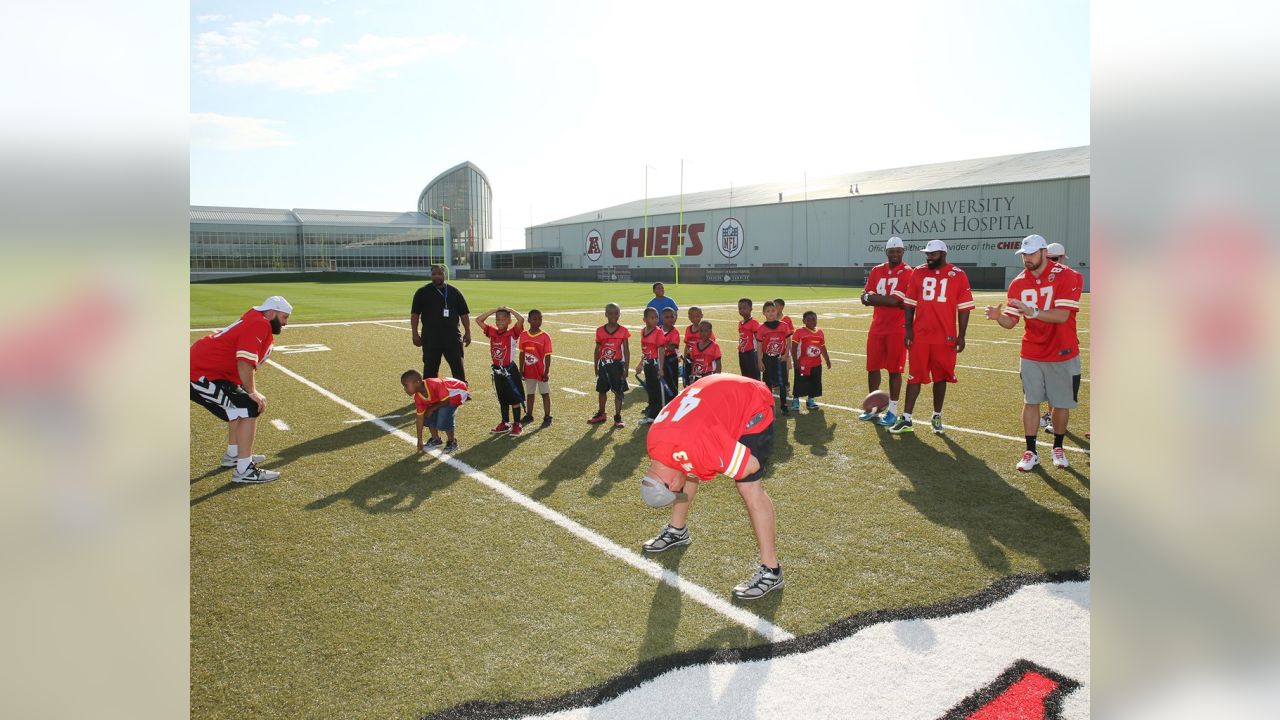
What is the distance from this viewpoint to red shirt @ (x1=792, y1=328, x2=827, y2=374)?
10070 millimetres

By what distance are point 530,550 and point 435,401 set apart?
121 inches

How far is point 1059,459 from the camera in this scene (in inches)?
279

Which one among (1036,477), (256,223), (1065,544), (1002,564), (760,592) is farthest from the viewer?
(256,223)

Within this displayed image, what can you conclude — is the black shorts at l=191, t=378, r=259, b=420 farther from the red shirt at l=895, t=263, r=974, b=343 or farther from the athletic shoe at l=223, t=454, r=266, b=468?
the red shirt at l=895, t=263, r=974, b=343

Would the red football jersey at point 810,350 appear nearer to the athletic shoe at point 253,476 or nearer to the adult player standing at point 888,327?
the adult player standing at point 888,327

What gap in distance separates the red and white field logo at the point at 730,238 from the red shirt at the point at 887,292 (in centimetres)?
5170

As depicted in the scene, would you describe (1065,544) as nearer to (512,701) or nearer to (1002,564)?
(1002,564)

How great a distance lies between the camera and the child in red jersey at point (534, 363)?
30.0ft

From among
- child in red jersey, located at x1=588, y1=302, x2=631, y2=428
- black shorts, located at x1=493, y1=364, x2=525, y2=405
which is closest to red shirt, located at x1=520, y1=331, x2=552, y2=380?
black shorts, located at x1=493, y1=364, x2=525, y2=405

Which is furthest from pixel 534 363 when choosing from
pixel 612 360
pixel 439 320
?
pixel 439 320

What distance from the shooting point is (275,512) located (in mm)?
6254
